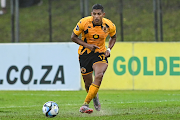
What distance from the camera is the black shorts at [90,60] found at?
→ 294 inches

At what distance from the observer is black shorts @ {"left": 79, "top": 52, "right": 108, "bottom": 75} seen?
748 cm

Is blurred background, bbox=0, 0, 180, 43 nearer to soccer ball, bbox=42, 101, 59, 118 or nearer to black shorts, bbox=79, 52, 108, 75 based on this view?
black shorts, bbox=79, 52, 108, 75

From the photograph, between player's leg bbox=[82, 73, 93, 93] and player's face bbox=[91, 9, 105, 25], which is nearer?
player's face bbox=[91, 9, 105, 25]

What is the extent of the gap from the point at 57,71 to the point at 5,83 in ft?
6.21

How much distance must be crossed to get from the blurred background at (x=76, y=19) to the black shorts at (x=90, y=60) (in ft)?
34.2

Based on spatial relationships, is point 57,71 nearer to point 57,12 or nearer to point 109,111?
point 109,111

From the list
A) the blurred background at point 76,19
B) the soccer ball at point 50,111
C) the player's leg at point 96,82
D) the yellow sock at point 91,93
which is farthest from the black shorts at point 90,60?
the blurred background at point 76,19

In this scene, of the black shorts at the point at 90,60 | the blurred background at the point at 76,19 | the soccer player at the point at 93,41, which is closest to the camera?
the soccer player at the point at 93,41

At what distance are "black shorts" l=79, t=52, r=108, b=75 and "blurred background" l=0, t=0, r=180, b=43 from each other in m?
10.4

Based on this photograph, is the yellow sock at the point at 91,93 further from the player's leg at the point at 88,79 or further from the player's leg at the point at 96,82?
the player's leg at the point at 88,79

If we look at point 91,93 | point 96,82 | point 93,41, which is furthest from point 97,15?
point 91,93

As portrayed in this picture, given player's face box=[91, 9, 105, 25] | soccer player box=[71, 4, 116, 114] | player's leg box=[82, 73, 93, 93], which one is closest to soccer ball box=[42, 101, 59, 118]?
soccer player box=[71, 4, 116, 114]

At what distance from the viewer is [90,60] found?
752 cm

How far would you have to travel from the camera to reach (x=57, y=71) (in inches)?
535
